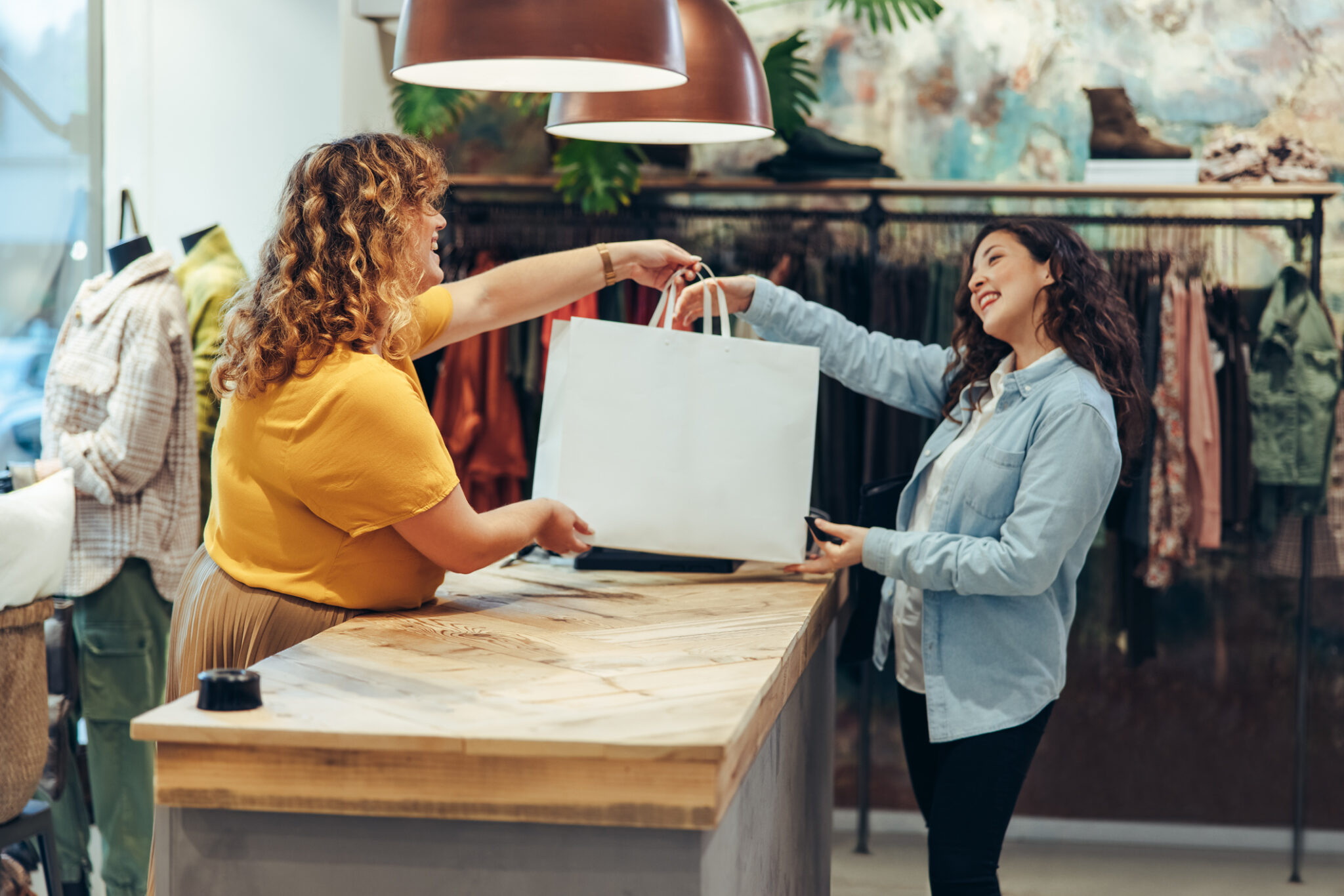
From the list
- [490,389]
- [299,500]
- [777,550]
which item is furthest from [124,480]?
[777,550]

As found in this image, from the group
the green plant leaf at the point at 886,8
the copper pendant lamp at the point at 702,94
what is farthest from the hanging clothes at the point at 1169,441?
the copper pendant lamp at the point at 702,94

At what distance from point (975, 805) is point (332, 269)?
135 cm

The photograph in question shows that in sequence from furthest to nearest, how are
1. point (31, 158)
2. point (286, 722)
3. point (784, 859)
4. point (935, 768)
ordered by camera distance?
point (31, 158), point (935, 768), point (784, 859), point (286, 722)

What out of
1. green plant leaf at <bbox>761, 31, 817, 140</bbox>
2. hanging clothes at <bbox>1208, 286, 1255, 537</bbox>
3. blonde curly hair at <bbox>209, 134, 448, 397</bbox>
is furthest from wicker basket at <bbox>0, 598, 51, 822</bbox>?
hanging clothes at <bbox>1208, 286, 1255, 537</bbox>

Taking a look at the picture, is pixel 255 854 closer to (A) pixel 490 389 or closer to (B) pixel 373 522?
(B) pixel 373 522

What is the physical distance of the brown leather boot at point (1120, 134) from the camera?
140 inches

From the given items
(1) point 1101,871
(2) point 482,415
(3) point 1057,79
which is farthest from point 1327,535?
(2) point 482,415

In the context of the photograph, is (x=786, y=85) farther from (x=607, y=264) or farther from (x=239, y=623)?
(x=239, y=623)

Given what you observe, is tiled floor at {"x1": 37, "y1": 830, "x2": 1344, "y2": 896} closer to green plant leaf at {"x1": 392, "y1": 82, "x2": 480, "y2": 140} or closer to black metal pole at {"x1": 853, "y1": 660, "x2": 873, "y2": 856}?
black metal pole at {"x1": 853, "y1": 660, "x2": 873, "y2": 856}

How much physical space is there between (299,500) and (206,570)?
0.76ft

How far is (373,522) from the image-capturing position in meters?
1.58

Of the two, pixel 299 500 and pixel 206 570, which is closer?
pixel 299 500

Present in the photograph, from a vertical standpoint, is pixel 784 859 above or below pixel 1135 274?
below

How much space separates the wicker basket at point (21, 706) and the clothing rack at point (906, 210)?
192 centimetres
